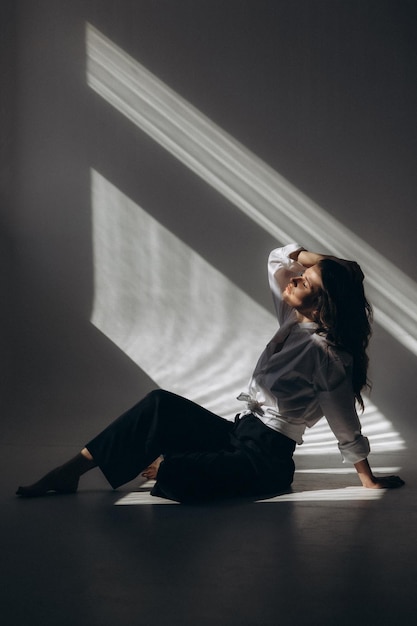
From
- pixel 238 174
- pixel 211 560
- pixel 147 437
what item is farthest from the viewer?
pixel 238 174

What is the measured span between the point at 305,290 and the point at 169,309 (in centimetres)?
186

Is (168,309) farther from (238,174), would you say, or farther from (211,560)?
(211,560)

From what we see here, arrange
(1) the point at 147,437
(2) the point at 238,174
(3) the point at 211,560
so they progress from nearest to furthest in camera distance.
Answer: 1. (3) the point at 211,560
2. (1) the point at 147,437
3. (2) the point at 238,174

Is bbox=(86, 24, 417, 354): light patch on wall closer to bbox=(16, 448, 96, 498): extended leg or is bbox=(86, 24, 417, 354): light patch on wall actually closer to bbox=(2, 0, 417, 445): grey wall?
bbox=(2, 0, 417, 445): grey wall

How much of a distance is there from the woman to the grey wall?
151cm

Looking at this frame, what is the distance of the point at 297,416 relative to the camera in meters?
2.43

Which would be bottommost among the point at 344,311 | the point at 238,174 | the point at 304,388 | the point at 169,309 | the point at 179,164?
the point at 304,388

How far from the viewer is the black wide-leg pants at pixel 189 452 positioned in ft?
7.53

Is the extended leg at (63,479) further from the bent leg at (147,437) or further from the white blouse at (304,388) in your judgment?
the white blouse at (304,388)

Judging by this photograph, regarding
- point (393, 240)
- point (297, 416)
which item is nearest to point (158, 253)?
point (393, 240)

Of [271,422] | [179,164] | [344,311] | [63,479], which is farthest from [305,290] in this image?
[179,164]

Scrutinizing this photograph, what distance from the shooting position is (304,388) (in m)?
2.41

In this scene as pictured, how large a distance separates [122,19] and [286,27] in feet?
3.06

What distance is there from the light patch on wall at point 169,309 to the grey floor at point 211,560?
161 centimetres
